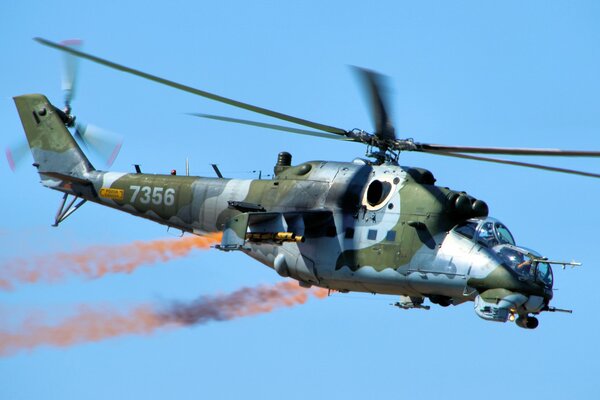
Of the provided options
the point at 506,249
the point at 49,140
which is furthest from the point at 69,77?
the point at 506,249

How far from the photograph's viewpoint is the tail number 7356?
90.5 ft

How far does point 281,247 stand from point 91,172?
597 centimetres

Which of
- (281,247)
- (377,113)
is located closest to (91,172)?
(281,247)

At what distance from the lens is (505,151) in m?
22.3

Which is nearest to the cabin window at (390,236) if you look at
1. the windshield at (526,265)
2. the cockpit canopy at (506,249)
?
the cockpit canopy at (506,249)

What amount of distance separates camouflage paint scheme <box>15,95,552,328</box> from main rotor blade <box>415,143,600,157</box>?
0.84 m

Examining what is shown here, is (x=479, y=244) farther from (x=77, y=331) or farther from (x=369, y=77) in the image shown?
(x=77, y=331)

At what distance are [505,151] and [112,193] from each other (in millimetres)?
10424

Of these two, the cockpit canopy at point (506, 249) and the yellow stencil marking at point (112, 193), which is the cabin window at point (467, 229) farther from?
the yellow stencil marking at point (112, 193)

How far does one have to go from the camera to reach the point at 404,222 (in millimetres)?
24297

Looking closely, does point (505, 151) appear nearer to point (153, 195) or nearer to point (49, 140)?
point (153, 195)

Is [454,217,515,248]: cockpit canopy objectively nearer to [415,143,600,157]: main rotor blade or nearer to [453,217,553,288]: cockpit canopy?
[453,217,553,288]: cockpit canopy


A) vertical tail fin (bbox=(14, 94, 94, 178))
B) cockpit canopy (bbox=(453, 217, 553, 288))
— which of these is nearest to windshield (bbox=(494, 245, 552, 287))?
cockpit canopy (bbox=(453, 217, 553, 288))

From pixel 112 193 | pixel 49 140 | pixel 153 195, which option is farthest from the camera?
pixel 49 140
